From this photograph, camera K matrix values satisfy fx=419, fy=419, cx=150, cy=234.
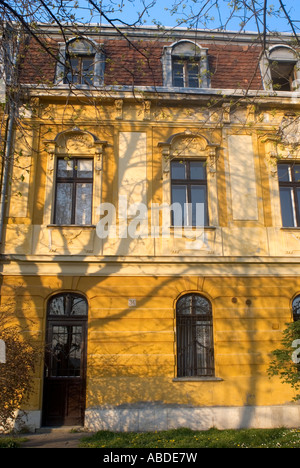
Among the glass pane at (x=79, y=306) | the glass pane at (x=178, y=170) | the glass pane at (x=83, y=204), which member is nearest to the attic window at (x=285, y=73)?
the glass pane at (x=178, y=170)

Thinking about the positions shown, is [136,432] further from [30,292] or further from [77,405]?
[30,292]

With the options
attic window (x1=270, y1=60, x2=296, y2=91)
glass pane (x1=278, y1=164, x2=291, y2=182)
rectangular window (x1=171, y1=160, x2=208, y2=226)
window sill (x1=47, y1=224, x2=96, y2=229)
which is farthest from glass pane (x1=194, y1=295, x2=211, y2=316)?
attic window (x1=270, y1=60, x2=296, y2=91)

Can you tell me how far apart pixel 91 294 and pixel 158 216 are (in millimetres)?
2599

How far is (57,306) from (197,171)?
512 cm

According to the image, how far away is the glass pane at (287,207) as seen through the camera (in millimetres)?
11246

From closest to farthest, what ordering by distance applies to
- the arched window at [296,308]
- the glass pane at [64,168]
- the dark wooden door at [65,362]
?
the dark wooden door at [65,362]
the arched window at [296,308]
the glass pane at [64,168]

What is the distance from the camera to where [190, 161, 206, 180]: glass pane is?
37.4 ft

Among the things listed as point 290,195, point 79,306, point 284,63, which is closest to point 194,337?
point 79,306

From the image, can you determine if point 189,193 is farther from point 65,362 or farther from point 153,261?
point 65,362

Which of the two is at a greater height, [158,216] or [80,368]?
[158,216]

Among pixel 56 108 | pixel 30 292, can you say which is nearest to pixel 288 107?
pixel 56 108

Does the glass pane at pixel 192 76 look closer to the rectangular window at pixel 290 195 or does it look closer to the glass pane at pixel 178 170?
the glass pane at pixel 178 170

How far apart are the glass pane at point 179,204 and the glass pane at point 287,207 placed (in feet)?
8.78

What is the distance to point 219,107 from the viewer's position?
1166 centimetres
